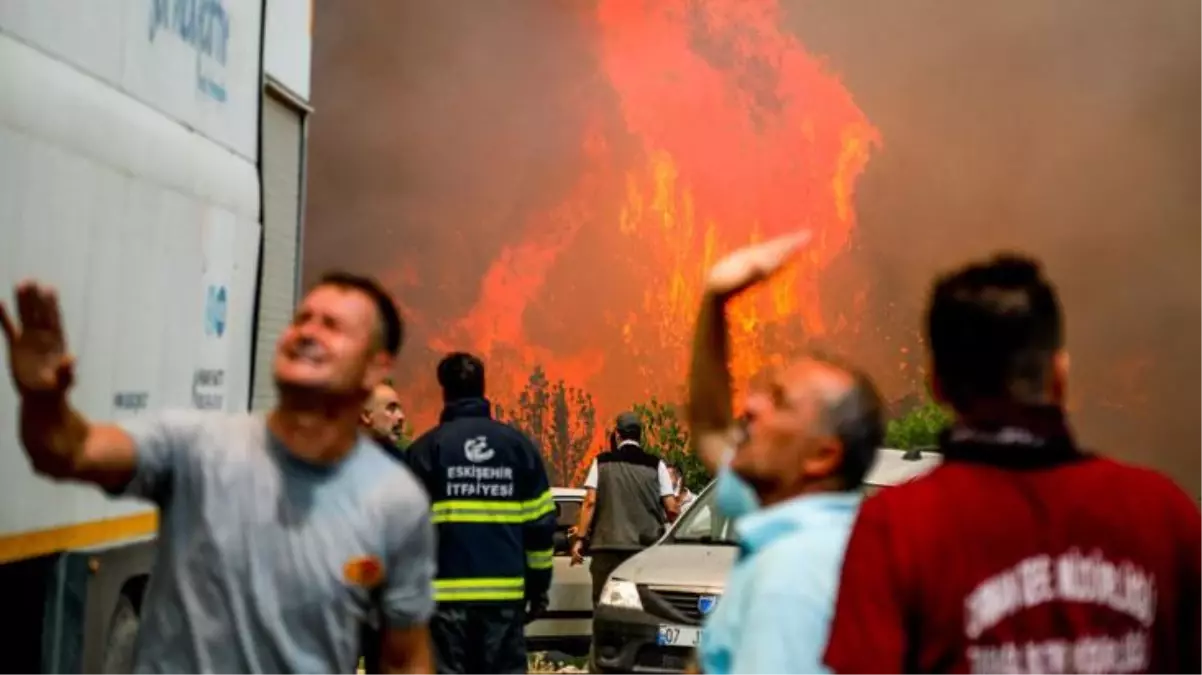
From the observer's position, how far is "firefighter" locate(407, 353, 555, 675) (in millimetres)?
6645

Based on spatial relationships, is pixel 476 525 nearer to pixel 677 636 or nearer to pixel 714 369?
pixel 677 636

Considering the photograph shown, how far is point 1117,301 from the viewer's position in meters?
50.8

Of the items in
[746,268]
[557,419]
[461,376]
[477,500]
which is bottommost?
[477,500]

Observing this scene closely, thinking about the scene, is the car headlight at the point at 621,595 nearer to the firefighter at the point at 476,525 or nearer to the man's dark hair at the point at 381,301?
the firefighter at the point at 476,525

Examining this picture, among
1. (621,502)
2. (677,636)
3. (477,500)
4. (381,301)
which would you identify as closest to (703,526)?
(677,636)

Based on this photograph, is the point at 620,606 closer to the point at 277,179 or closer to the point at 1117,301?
the point at 277,179

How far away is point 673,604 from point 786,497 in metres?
5.92

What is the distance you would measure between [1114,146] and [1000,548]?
2037 inches

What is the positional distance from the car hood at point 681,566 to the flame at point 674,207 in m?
46.4

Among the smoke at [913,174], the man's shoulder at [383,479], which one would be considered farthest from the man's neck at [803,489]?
the smoke at [913,174]

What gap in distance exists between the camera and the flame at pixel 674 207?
56.0 meters

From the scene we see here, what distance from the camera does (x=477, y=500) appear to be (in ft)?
21.9

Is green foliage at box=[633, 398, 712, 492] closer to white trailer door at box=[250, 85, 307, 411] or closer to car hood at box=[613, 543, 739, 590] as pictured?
car hood at box=[613, 543, 739, 590]

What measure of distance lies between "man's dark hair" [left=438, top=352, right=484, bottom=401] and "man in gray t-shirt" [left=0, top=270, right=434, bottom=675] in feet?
11.8
